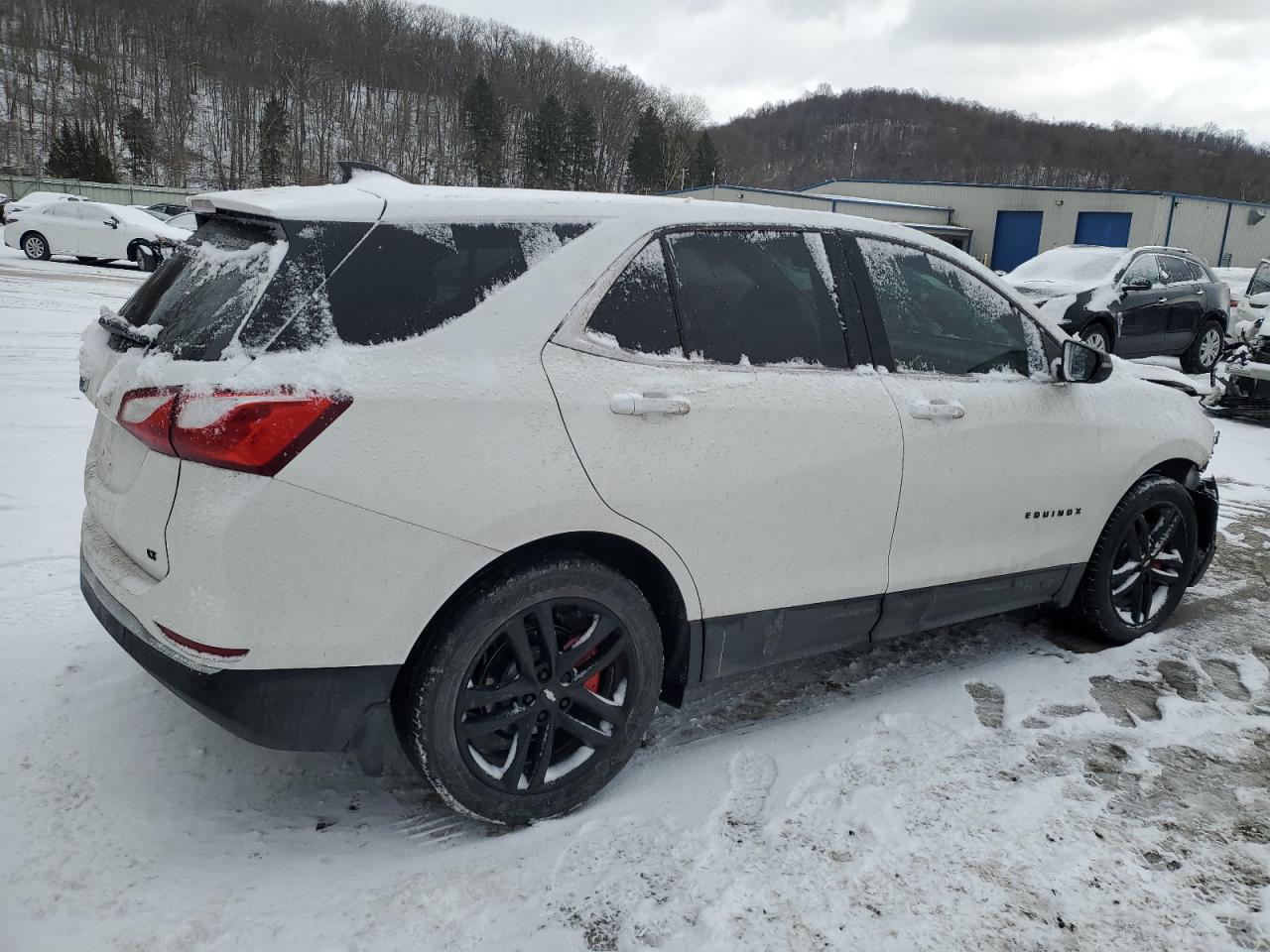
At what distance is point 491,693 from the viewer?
2496mm

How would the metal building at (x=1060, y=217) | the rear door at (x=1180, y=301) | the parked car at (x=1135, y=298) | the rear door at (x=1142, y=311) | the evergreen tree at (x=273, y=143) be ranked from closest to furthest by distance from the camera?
the parked car at (x=1135, y=298)
the rear door at (x=1142, y=311)
the rear door at (x=1180, y=301)
the metal building at (x=1060, y=217)
the evergreen tree at (x=273, y=143)

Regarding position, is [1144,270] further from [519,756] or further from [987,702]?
[519,756]

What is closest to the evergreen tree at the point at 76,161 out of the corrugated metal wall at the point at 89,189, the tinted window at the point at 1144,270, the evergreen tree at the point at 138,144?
the corrugated metal wall at the point at 89,189

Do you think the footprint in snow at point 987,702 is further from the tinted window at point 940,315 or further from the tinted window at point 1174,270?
the tinted window at point 1174,270

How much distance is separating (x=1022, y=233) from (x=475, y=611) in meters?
43.0

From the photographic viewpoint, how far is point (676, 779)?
115 inches

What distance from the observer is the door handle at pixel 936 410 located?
3148 mm

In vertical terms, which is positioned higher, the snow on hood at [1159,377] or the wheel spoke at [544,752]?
the snow on hood at [1159,377]

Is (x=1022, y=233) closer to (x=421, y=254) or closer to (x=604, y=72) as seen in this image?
(x=421, y=254)

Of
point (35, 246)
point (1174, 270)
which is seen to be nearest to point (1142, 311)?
point (1174, 270)

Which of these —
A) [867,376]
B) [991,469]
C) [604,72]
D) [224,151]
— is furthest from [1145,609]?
[604,72]

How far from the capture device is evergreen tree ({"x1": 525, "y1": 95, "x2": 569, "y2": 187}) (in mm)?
92938

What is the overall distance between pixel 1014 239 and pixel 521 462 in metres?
43.1

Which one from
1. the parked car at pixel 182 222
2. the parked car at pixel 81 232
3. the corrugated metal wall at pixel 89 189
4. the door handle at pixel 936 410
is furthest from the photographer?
the corrugated metal wall at pixel 89 189
